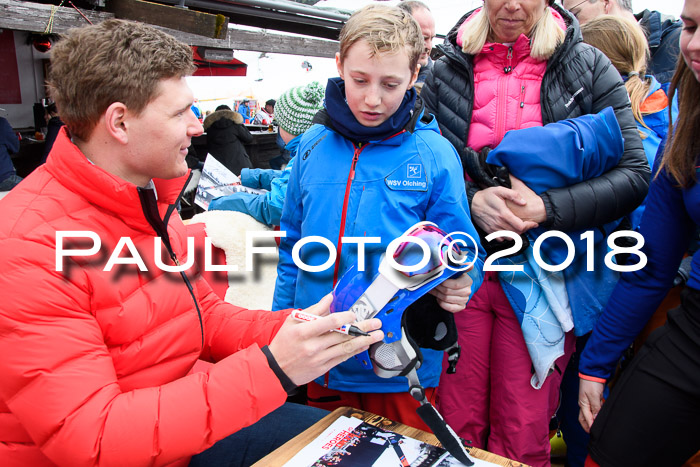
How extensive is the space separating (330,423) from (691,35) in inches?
55.2

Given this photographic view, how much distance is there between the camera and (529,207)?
1.86 metres

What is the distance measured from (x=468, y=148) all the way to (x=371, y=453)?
1.31 m

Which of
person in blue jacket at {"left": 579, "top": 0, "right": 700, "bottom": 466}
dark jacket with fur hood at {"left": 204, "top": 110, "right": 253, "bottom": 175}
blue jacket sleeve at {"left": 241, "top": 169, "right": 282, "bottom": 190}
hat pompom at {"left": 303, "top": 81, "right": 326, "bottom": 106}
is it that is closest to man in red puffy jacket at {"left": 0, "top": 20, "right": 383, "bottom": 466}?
person in blue jacket at {"left": 579, "top": 0, "right": 700, "bottom": 466}

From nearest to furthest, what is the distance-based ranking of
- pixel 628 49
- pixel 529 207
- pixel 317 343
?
pixel 317 343 < pixel 529 207 < pixel 628 49

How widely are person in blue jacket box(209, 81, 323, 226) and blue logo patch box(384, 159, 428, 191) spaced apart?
847 mm

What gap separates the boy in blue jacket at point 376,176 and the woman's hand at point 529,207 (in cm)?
25

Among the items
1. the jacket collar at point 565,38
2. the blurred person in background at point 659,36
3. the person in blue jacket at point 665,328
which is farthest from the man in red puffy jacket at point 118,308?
the blurred person in background at point 659,36

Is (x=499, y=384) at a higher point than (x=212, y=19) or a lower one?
lower

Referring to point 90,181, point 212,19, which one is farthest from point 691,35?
point 212,19

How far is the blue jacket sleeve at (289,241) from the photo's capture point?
1909 millimetres

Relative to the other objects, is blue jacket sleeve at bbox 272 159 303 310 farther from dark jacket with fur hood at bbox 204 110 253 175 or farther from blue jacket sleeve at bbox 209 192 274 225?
dark jacket with fur hood at bbox 204 110 253 175

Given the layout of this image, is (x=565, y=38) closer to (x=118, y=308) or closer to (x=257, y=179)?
(x=118, y=308)

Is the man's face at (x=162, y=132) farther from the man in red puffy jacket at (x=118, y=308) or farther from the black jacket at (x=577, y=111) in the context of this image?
the black jacket at (x=577, y=111)

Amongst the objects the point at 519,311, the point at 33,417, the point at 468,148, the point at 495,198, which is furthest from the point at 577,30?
the point at 33,417
